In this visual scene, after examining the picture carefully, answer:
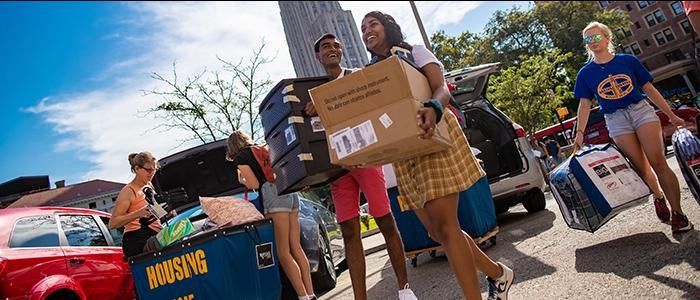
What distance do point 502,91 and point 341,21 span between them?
9269 centimetres

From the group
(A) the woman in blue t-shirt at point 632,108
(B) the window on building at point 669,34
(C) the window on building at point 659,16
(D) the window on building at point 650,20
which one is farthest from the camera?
(D) the window on building at point 650,20

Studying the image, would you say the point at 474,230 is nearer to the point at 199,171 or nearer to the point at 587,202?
the point at 587,202

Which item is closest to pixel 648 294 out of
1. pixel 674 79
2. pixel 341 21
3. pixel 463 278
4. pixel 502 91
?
pixel 463 278

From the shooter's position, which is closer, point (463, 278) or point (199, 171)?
point (463, 278)

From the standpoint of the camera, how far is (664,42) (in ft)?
195

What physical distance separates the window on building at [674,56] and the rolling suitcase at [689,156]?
6791cm

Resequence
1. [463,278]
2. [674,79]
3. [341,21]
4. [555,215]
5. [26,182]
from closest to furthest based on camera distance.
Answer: [463,278] → [555,215] → [674,79] → [26,182] → [341,21]

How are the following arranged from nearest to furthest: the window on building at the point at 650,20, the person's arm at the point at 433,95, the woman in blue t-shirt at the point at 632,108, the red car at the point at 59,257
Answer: the person's arm at the point at 433,95 < the woman in blue t-shirt at the point at 632,108 < the red car at the point at 59,257 < the window on building at the point at 650,20

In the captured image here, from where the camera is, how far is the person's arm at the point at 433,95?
204 centimetres

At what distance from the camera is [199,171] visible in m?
6.87

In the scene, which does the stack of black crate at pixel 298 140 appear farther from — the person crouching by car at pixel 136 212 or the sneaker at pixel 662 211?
the sneaker at pixel 662 211

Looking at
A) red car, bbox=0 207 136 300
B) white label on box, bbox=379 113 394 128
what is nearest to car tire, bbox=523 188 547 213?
white label on box, bbox=379 113 394 128

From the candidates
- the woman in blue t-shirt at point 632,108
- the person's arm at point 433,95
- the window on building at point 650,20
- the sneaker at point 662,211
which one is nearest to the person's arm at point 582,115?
the woman in blue t-shirt at point 632,108

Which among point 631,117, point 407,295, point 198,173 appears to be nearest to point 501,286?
point 407,295
